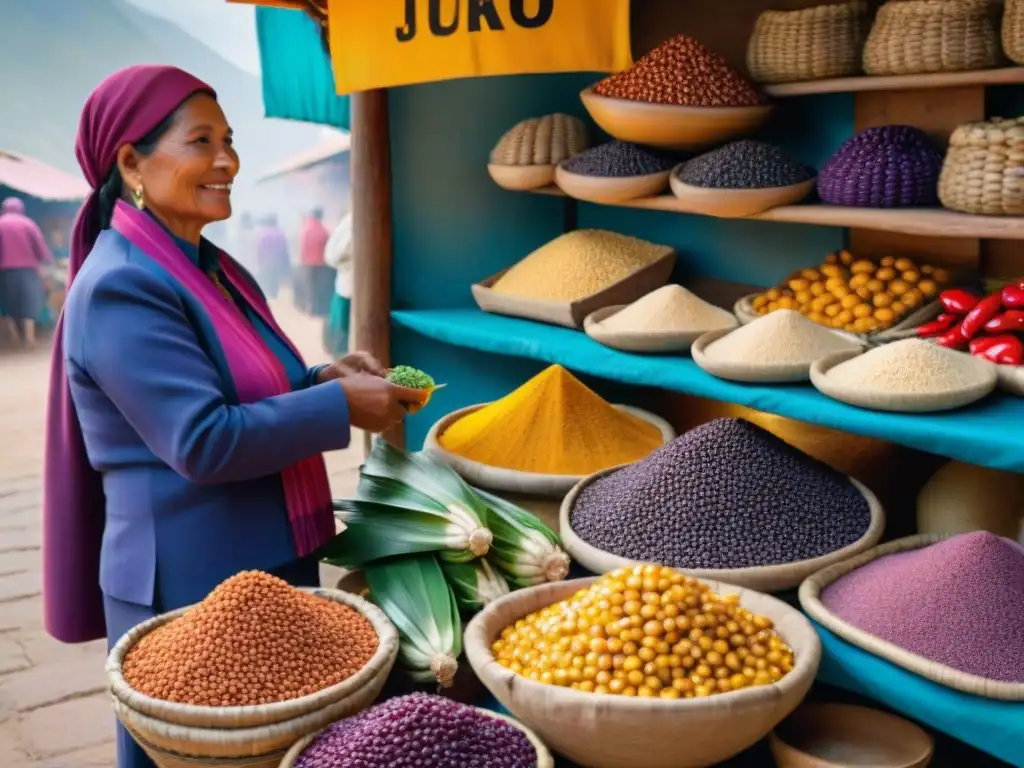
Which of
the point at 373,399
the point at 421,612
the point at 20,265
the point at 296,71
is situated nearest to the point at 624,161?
the point at 373,399

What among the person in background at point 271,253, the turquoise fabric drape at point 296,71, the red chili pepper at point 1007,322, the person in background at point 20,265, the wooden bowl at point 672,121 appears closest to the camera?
the red chili pepper at point 1007,322

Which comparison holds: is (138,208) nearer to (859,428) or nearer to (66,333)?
(66,333)

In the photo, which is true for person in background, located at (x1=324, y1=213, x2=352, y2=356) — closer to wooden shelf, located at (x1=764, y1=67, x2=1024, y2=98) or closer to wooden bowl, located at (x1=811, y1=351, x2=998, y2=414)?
wooden shelf, located at (x1=764, y1=67, x2=1024, y2=98)

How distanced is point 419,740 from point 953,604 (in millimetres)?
684

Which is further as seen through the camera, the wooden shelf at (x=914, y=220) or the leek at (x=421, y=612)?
the wooden shelf at (x=914, y=220)

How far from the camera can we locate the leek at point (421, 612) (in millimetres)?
1473

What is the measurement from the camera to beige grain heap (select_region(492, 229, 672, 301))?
8.66ft

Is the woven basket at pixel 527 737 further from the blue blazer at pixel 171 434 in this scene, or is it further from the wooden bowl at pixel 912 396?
the wooden bowl at pixel 912 396

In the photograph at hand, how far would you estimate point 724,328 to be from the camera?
2270mm

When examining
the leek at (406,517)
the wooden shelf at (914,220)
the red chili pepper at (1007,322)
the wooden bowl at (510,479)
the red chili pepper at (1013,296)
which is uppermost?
the wooden shelf at (914,220)

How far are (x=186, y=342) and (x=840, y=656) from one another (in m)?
0.97

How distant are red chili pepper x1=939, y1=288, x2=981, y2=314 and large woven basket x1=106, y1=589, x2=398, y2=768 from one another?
1.23m

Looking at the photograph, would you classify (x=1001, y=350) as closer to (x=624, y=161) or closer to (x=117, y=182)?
(x=624, y=161)

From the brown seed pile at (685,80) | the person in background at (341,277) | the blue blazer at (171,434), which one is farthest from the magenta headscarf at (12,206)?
the blue blazer at (171,434)
